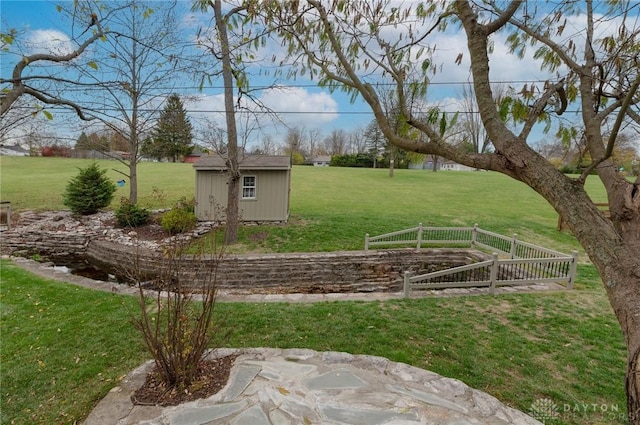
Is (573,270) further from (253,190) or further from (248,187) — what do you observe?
(248,187)

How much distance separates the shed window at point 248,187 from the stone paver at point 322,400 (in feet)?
30.5

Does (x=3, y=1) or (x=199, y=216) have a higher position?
(x=3, y=1)

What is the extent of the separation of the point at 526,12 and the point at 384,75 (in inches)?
53.3

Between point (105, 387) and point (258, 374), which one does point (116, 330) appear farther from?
point (258, 374)

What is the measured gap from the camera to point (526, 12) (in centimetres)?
295

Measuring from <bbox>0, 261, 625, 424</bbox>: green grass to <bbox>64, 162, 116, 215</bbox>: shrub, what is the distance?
25.4 ft

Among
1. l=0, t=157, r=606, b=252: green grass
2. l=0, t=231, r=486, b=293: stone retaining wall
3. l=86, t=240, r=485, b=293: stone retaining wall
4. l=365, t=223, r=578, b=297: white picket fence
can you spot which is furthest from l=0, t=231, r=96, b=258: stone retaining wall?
l=365, t=223, r=578, b=297: white picket fence

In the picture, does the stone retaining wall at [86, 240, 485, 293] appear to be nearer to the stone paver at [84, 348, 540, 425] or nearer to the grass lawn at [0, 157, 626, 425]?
the grass lawn at [0, 157, 626, 425]

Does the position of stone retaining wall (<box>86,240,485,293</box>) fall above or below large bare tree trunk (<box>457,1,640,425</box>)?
below

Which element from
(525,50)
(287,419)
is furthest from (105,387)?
(525,50)

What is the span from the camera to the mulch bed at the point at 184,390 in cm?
265

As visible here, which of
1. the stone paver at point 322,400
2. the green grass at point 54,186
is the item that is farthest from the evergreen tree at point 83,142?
the stone paver at point 322,400

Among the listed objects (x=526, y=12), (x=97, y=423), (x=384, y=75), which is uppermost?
(x=526, y=12)

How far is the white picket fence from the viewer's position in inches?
251
